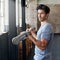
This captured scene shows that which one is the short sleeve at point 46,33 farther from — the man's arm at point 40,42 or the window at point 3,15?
the window at point 3,15

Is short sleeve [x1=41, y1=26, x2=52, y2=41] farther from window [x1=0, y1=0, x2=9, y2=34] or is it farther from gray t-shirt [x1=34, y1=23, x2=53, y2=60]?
window [x1=0, y1=0, x2=9, y2=34]

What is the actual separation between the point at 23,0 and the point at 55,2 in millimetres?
247

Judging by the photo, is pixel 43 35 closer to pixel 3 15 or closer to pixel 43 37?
pixel 43 37

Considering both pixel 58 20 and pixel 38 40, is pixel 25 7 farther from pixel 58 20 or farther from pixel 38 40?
pixel 38 40

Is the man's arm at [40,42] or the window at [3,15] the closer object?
the man's arm at [40,42]

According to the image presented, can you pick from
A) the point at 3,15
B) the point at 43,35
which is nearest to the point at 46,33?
the point at 43,35

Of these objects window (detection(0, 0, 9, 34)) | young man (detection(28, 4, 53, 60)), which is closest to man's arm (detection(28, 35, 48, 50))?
young man (detection(28, 4, 53, 60))

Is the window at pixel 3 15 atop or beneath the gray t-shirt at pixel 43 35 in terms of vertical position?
atop

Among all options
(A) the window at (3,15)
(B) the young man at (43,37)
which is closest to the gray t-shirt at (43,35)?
(B) the young man at (43,37)

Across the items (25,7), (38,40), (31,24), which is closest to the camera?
(38,40)

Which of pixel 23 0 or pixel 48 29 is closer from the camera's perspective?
pixel 48 29

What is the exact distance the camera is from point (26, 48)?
4.38ft

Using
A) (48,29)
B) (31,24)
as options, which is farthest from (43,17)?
A: (31,24)

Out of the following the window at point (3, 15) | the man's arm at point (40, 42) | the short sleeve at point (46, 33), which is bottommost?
the man's arm at point (40, 42)
